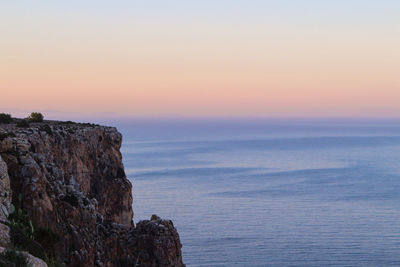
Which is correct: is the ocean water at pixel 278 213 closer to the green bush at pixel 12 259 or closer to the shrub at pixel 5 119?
the shrub at pixel 5 119

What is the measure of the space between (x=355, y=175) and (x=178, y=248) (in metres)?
154

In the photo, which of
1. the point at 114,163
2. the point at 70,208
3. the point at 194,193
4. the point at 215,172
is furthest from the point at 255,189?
the point at 70,208

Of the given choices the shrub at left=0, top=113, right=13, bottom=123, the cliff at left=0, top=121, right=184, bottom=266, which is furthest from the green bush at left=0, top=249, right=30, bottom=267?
the shrub at left=0, top=113, right=13, bottom=123

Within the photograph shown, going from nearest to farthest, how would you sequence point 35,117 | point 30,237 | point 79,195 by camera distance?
point 30,237
point 79,195
point 35,117

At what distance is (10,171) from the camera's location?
21453 millimetres

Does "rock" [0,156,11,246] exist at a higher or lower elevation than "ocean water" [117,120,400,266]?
higher

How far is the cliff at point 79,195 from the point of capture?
2128 centimetres

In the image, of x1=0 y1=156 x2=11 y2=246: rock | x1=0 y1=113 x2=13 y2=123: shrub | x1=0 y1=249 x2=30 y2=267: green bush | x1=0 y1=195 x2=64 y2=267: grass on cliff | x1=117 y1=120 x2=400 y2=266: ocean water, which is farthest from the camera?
x1=117 y1=120 x2=400 y2=266: ocean water

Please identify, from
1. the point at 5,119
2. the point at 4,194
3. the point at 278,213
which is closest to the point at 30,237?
the point at 4,194

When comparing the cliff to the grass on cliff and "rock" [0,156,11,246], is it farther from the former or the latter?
the grass on cliff

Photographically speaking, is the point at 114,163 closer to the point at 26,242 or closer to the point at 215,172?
the point at 26,242

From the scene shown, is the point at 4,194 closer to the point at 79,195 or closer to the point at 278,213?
the point at 79,195

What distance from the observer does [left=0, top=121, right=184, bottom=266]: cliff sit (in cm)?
2128

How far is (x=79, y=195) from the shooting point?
25.3 metres
